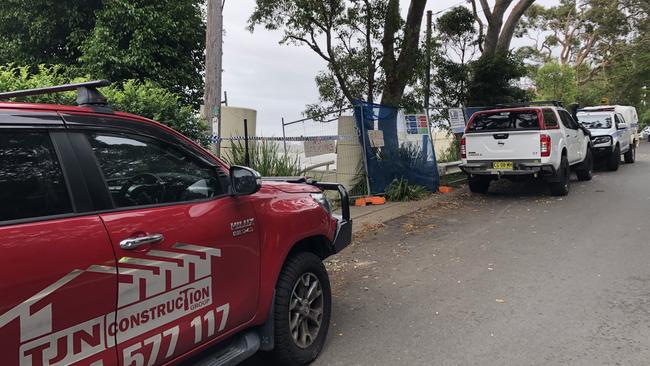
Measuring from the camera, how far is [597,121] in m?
15.9

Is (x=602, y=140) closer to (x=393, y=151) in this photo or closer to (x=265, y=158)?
(x=393, y=151)

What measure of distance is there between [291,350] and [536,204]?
26.3ft

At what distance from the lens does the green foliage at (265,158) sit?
9344mm

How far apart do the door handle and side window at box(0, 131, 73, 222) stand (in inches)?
11.2

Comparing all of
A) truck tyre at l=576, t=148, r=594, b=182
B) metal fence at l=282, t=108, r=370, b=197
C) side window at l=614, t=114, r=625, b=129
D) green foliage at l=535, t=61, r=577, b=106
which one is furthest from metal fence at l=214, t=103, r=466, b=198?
green foliage at l=535, t=61, r=577, b=106

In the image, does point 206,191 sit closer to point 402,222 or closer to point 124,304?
point 124,304

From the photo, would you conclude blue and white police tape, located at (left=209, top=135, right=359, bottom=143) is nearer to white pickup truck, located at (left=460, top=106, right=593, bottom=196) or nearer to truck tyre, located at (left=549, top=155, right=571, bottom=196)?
white pickup truck, located at (left=460, top=106, right=593, bottom=196)

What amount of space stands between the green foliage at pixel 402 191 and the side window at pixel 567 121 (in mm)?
3764

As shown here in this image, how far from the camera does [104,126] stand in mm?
2594

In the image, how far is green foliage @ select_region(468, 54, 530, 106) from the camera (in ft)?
52.3

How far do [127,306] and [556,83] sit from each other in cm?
3587

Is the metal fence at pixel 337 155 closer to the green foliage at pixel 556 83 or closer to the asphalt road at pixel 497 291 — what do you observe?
the asphalt road at pixel 497 291

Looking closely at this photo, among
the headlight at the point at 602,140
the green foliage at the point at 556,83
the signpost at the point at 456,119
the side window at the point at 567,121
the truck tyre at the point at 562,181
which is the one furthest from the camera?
the green foliage at the point at 556,83

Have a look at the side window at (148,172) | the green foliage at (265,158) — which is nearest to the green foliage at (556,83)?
the green foliage at (265,158)
